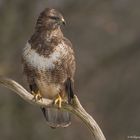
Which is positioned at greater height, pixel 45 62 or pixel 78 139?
pixel 78 139

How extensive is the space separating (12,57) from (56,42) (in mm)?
5558

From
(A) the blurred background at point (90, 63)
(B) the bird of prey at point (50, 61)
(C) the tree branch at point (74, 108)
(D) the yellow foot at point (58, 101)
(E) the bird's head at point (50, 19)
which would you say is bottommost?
(C) the tree branch at point (74, 108)

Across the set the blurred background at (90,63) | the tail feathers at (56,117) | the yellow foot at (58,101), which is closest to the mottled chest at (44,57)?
the yellow foot at (58,101)

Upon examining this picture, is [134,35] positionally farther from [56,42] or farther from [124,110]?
[56,42]

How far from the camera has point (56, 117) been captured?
11.9 metres

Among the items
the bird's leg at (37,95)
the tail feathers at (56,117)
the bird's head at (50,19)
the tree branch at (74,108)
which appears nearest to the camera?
the tree branch at (74,108)

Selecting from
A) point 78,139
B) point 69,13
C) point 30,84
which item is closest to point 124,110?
point 78,139

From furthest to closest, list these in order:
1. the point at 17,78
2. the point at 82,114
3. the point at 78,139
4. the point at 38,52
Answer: the point at 78,139 < the point at 17,78 < the point at 38,52 < the point at 82,114

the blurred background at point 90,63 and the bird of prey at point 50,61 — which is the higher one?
the blurred background at point 90,63

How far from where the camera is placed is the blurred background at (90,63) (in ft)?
56.2

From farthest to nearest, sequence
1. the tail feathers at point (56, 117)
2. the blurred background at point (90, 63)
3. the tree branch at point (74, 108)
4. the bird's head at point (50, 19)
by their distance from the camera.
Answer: the blurred background at point (90, 63)
the tail feathers at point (56, 117)
the bird's head at point (50, 19)
the tree branch at point (74, 108)

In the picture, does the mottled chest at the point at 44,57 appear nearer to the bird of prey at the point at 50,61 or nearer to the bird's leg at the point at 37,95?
the bird of prey at the point at 50,61

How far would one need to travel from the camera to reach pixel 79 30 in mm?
18875

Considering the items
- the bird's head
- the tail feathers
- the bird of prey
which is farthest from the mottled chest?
the tail feathers
